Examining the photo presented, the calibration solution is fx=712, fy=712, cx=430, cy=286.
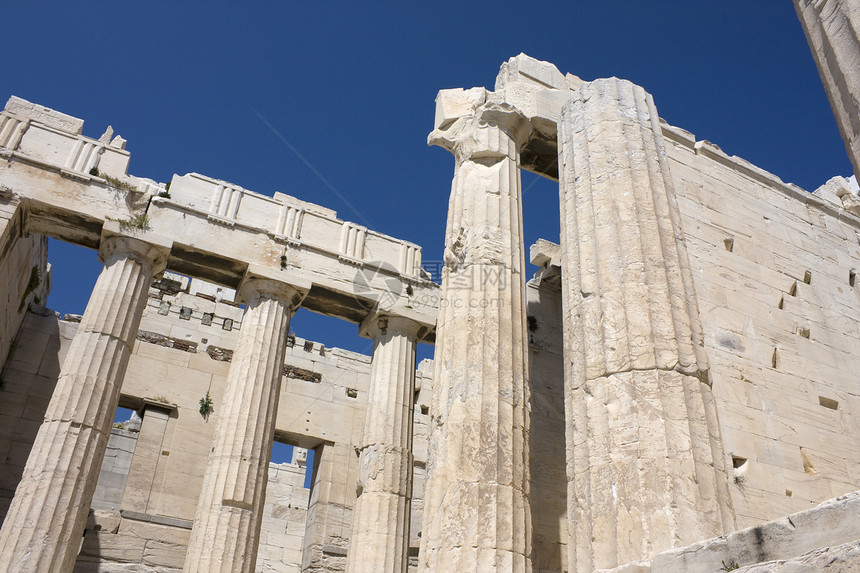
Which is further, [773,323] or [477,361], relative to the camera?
[773,323]

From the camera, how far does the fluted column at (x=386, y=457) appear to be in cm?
1360

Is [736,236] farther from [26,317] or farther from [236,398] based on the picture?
[26,317]

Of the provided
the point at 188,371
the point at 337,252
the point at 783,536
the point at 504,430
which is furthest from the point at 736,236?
the point at 188,371

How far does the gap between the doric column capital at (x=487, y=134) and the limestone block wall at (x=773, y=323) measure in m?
2.28

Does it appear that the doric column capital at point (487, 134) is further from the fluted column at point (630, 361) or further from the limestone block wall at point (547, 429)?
the limestone block wall at point (547, 429)

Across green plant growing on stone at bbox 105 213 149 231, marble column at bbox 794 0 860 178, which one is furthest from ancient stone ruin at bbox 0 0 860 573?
green plant growing on stone at bbox 105 213 149 231

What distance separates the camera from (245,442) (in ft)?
44.8

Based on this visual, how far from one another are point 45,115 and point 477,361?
41.6 feet

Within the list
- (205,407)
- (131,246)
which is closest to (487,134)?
(131,246)

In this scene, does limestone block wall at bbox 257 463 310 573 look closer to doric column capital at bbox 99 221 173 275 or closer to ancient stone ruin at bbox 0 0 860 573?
ancient stone ruin at bbox 0 0 860 573

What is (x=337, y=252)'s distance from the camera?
17.2 metres

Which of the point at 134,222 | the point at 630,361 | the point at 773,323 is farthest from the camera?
the point at 134,222

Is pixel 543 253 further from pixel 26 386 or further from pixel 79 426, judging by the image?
pixel 26 386

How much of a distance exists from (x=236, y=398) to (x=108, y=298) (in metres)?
3.16
